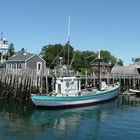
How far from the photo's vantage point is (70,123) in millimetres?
36031

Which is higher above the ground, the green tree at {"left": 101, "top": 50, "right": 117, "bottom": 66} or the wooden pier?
the green tree at {"left": 101, "top": 50, "right": 117, "bottom": 66}

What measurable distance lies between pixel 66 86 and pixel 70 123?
13.0 metres

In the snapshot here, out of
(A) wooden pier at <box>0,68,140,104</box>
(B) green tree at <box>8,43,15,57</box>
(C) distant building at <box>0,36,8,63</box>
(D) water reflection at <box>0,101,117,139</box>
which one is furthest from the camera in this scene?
(B) green tree at <box>8,43,15,57</box>

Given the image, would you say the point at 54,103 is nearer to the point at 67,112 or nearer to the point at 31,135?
the point at 67,112

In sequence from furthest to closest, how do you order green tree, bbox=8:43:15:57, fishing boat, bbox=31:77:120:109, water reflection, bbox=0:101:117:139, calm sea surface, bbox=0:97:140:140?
green tree, bbox=8:43:15:57
fishing boat, bbox=31:77:120:109
water reflection, bbox=0:101:117:139
calm sea surface, bbox=0:97:140:140

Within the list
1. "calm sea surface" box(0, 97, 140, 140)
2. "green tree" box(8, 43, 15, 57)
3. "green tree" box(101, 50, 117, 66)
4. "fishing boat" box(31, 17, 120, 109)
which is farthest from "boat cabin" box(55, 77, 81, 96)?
→ "green tree" box(101, 50, 117, 66)

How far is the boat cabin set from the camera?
48156 millimetres

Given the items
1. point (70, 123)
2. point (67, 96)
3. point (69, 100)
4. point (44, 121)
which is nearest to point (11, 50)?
point (69, 100)

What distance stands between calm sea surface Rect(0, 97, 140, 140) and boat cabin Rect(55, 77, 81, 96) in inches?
111

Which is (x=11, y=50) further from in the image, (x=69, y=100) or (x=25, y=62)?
(x=69, y=100)

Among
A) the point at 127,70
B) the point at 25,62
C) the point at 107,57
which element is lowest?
the point at 127,70

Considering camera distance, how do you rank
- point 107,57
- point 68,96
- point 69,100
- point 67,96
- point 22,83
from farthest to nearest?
point 107,57
point 22,83
point 69,100
point 68,96
point 67,96

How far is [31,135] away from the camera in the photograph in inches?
1160

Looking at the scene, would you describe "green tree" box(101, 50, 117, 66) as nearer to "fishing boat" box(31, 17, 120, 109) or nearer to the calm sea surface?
"fishing boat" box(31, 17, 120, 109)
